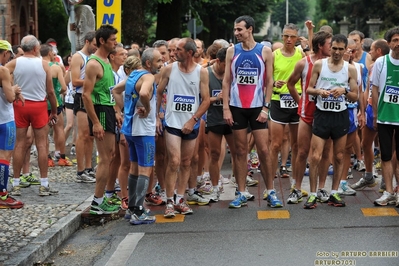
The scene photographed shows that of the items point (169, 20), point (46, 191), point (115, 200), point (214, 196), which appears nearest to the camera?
point (115, 200)

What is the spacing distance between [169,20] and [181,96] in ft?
68.8

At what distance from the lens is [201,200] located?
11.5 metres

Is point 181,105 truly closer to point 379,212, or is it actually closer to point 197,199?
point 197,199

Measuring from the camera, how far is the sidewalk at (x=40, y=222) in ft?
27.9

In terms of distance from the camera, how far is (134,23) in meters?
25.1

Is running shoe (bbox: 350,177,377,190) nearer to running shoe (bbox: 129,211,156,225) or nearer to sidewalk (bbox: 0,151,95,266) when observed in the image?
running shoe (bbox: 129,211,156,225)

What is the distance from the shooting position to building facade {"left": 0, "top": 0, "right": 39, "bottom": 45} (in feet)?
119

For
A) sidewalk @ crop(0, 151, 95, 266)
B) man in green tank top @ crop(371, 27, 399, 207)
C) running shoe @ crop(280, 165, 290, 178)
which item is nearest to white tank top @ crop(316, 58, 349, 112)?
man in green tank top @ crop(371, 27, 399, 207)

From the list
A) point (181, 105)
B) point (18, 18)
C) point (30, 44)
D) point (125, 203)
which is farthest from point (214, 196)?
point (18, 18)

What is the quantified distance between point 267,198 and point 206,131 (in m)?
1.36

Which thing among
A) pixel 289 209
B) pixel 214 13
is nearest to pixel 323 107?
pixel 289 209

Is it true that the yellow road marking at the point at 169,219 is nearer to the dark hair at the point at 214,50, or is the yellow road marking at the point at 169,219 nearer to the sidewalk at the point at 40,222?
the sidewalk at the point at 40,222

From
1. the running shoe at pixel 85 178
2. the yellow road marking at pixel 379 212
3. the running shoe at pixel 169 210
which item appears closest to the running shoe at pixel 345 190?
the yellow road marking at pixel 379 212

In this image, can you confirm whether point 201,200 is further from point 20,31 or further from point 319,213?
point 20,31
